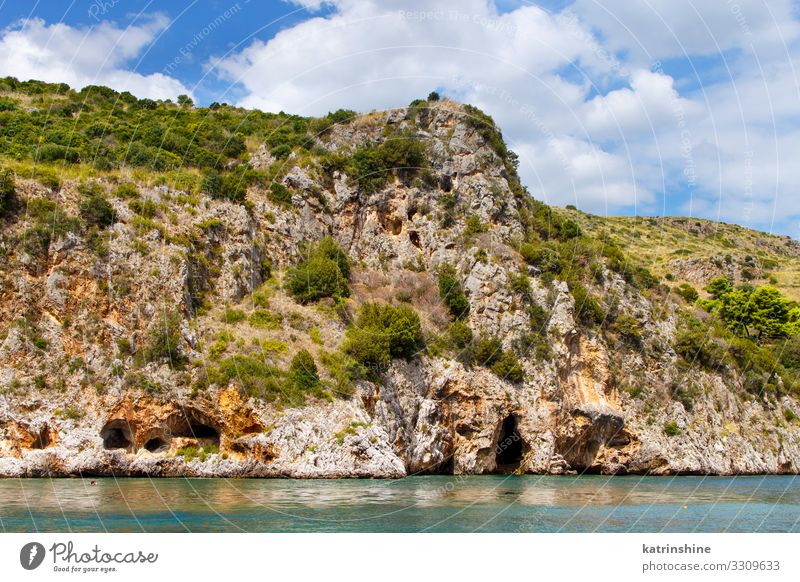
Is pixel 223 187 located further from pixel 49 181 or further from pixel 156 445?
pixel 156 445

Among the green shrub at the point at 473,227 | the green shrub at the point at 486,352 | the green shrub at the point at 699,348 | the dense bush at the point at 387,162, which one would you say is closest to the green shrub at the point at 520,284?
the green shrub at the point at 486,352

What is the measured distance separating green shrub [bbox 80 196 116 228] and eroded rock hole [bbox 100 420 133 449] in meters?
12.2

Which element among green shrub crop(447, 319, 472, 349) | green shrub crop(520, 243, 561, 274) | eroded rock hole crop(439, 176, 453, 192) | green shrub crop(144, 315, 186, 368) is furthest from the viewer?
eroded rock hole crop(439, 176, 453, 192)

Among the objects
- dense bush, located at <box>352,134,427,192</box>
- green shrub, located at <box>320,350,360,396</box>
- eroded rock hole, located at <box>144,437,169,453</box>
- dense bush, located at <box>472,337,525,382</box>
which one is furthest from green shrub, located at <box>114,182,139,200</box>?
dense bush, located at <box>472,337,525,382</box>

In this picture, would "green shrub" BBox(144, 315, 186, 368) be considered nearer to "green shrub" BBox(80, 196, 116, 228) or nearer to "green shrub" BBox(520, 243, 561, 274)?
"green shrub" BBox(80, 196, 116, 228)

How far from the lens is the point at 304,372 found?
38.4 m

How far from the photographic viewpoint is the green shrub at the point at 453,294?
4900 cm

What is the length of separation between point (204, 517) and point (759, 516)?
1965 centimetres

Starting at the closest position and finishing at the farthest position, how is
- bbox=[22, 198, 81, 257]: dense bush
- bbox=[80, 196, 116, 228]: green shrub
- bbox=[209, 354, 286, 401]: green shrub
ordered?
bbox=[209, 354, 286, 401]: green shrub < bbox=[22, 198, 81, 257]: dense bush < bbox=[80, 196, 116, 228]: green shrub

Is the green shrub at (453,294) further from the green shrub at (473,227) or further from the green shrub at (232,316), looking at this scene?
the green shrub at (232,316)

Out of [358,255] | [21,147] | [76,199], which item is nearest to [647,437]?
[358,255]

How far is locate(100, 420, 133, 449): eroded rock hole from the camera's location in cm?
3483

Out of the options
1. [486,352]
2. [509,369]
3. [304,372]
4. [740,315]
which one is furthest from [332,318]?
[740,315]

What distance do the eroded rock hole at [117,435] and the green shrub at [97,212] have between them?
12177 millimetres
